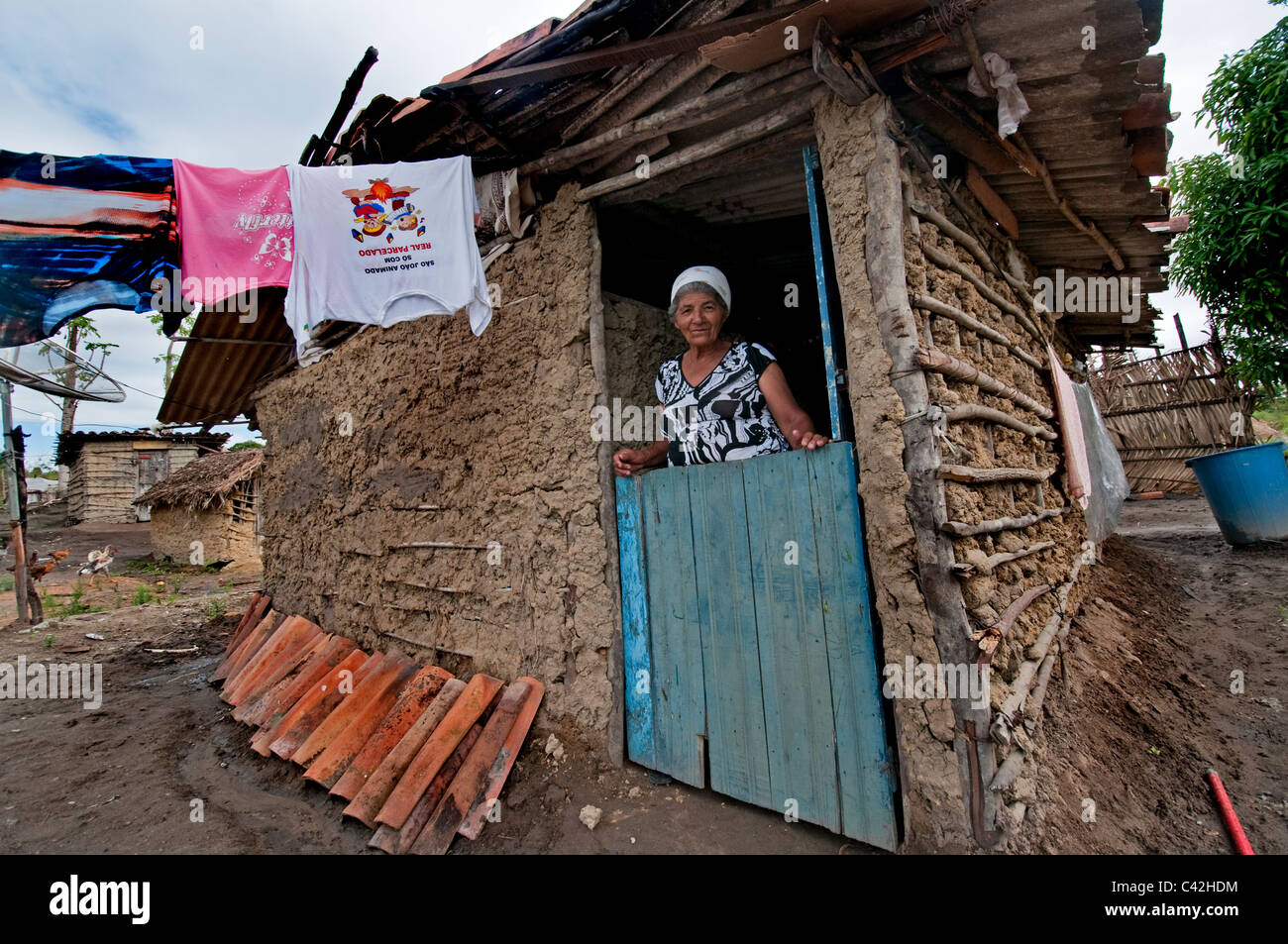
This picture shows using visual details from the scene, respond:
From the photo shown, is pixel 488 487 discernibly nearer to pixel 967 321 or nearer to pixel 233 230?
pixel 233 230

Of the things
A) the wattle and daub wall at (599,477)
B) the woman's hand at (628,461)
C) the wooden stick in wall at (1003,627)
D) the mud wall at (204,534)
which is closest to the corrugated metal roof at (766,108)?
the wattle and daub wall at (599,477)

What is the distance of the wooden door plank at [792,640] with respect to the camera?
2361mm

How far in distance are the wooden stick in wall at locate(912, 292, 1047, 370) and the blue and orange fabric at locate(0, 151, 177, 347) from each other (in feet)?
13.3

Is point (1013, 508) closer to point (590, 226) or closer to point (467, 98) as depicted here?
point (590, 226)

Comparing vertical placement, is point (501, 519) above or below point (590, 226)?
below

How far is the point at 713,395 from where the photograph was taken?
2875 millimetres

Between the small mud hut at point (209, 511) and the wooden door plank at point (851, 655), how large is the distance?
47.0 feet

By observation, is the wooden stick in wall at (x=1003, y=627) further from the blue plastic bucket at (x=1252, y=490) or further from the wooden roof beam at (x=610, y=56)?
the blue plastic bucket at (x=1252, y=490)

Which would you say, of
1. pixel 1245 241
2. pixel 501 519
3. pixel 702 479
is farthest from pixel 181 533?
pixel 1245 241

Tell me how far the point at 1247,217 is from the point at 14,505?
15.2 metres

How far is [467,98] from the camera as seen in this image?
284cm

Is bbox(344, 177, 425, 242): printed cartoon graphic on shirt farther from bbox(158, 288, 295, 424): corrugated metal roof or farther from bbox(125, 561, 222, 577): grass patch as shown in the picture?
bbox(125, 561, 222, 577): grass patch

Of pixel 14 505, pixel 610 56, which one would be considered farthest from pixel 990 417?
pixel 14 505
